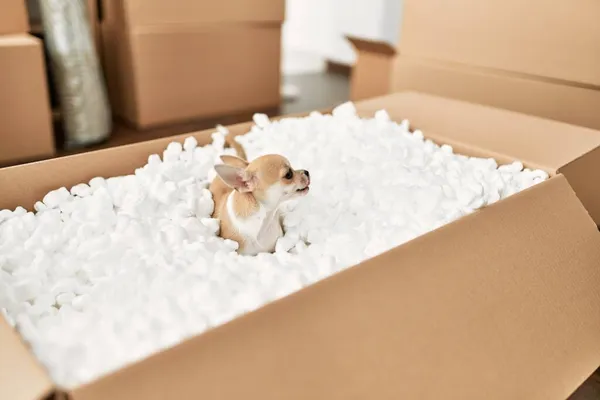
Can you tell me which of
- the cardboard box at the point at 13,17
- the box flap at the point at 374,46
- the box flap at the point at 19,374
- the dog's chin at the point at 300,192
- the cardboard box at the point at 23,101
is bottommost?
the cardboard box at the point at 23,101

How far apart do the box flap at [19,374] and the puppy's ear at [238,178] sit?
32 cm

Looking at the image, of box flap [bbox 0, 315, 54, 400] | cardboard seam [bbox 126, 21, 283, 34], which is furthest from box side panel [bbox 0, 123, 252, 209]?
cardboard seam [bbox 126, 21, 283, 34]

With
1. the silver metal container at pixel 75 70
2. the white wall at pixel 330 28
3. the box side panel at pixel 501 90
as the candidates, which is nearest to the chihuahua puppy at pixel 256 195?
the box side panel at pixel 501 90

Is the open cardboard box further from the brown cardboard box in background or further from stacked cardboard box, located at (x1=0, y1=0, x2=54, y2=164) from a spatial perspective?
stacked cardboard box, located at (x1=0, y1=0, x2=54, y2=164)

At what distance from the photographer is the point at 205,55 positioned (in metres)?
2.02

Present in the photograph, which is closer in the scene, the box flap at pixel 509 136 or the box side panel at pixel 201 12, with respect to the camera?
Answer: the box flap at pixel 509 136

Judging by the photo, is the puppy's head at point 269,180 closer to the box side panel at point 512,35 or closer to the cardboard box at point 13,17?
the box side panel at point 512,35

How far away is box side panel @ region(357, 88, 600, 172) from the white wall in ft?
5.07

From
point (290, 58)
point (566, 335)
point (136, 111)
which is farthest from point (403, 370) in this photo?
point (290, 58)

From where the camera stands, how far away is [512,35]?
4.11 feet

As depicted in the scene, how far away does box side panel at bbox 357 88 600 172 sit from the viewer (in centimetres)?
93

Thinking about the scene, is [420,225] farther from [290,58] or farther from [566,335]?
[290,58]

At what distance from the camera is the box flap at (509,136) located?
91 cm

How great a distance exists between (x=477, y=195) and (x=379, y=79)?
1068 mm
